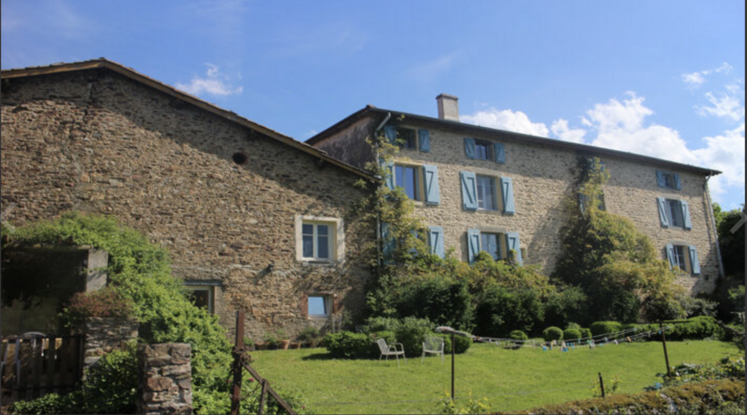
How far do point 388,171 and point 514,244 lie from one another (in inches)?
202

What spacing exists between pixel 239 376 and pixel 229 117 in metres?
9.57

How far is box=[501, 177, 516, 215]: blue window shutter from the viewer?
61.7ft

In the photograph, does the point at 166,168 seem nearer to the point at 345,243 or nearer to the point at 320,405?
the point at 345,243

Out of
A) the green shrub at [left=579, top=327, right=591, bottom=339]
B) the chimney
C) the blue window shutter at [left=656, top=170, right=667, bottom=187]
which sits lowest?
the green shrub at [left=579, top=327, right=591, bottom=339]

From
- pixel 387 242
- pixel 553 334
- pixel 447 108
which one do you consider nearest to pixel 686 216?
pixel 447 108

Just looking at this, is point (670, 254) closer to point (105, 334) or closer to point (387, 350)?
point (387, 350)

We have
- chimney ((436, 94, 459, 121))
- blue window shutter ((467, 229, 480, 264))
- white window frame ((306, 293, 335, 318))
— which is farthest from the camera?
chimney ((436, 94, 459, 121))

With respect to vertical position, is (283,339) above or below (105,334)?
below

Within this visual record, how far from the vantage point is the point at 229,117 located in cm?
1410

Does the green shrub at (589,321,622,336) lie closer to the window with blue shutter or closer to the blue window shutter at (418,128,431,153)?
the blue window shutter at (418,128,431,153)

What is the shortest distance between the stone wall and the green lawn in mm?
5155

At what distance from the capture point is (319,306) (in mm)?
14664

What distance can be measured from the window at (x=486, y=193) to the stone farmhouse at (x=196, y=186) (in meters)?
5.10

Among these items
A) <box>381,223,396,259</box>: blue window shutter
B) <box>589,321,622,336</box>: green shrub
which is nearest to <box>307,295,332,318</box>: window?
<box>381,223,396,259</box>: blue window shutter
